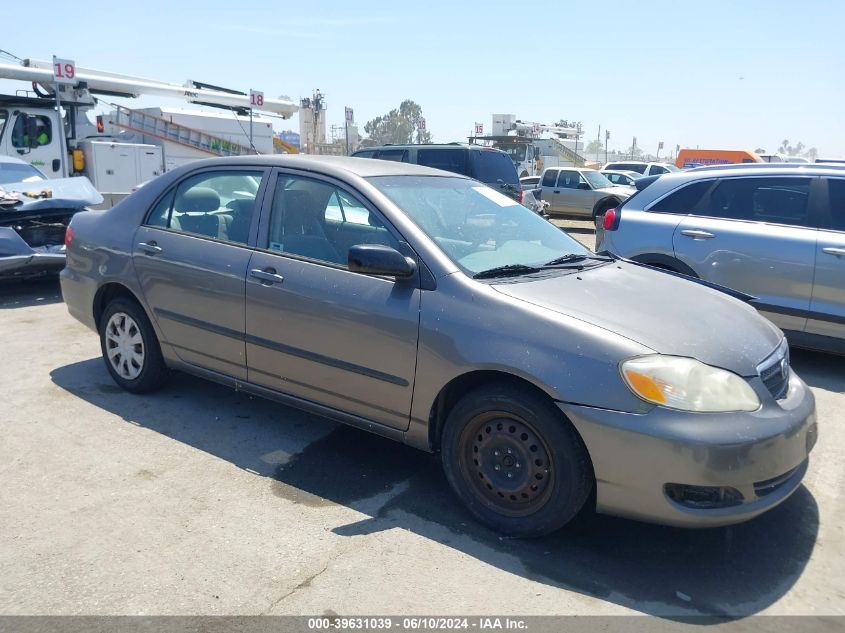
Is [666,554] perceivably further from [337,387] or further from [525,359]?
[337,387]

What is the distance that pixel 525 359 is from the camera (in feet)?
10.0

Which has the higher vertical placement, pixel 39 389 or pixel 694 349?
pixel 694 349

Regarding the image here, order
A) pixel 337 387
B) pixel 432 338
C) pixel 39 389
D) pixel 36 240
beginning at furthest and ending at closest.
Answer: pixel 36 240 → pixel 39 389 → pixel 337 387 → pixel 432 338

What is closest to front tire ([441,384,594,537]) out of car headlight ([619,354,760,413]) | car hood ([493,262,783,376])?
car headlight ([619,354,760,413])

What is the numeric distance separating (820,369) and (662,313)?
3594 mm

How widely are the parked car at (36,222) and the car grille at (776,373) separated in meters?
7.06

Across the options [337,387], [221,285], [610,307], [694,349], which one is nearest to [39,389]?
[221,285]

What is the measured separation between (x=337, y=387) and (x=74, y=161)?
46.6ft

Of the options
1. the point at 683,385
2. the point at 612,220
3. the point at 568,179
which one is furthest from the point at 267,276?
the point at 568,179

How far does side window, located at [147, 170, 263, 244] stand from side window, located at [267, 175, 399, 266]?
23 centimetres

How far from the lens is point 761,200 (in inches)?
238

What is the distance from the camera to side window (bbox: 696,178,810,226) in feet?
19.4

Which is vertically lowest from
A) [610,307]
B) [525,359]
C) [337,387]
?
[337,387]

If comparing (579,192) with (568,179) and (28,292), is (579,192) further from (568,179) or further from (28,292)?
(28,292)
